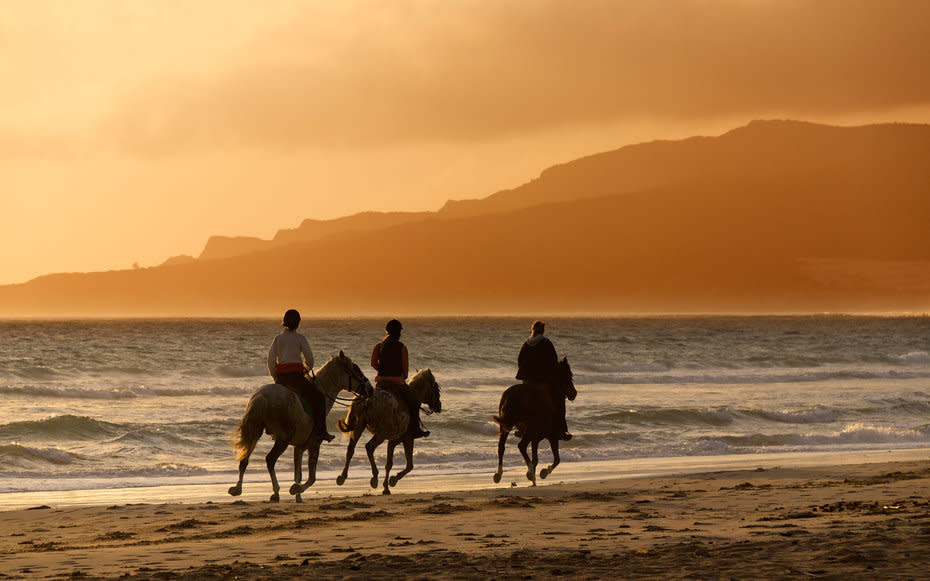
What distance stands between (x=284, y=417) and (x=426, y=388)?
2996 mm

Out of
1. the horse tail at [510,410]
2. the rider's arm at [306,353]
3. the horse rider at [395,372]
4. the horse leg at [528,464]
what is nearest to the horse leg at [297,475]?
the rider's arm at [306,353]

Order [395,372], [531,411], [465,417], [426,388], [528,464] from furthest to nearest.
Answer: [465,417], [528,464], [531,411], [426,388], [395,372]

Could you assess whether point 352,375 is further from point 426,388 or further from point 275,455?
point 426,388

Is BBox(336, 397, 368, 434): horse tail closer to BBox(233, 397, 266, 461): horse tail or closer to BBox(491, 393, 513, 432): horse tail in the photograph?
BBox(233, 397, 266, 461): horse tail

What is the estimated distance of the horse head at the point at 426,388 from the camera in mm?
19172

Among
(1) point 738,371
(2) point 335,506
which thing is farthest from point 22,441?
(1) point 738,371

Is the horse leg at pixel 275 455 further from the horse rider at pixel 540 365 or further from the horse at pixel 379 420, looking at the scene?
the horse rider at pixel 540 365

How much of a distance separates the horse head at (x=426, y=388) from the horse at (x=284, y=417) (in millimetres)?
1494

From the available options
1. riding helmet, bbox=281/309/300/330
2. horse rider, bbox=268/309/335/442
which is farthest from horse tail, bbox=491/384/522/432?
riding helmet, bbox=281/309/300/330

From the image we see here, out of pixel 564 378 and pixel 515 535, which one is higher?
pixel 564 378

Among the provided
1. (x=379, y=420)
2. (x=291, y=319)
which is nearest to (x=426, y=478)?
(x=379, y=420)

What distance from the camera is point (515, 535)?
13164mm

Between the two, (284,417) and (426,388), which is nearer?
(284,417)

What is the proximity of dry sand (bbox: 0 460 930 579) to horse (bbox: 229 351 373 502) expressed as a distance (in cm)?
69
